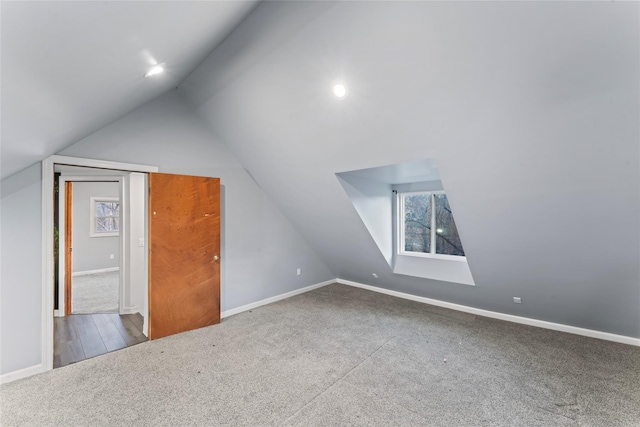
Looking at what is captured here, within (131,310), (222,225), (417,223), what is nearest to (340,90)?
Answer: (222,225)

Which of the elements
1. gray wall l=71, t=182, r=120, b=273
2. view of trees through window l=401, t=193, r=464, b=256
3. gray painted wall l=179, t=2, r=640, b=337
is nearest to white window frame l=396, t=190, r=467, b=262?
view of trees through window l=401, t=193, r=464, b=256

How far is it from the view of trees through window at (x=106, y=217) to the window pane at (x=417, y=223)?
278 inches

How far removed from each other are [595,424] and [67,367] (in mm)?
4319

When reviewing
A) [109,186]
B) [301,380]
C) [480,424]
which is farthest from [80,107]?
[109,186]

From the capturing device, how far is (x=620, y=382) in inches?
93.5

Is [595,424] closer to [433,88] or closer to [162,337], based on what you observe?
[433,88]

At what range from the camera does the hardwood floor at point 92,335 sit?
2.91m

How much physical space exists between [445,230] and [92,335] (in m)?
4.93

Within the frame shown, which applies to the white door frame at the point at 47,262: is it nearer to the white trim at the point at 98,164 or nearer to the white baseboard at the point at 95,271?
the white trim at the point at 98,164

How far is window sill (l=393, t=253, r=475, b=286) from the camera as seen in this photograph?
12.4 feet

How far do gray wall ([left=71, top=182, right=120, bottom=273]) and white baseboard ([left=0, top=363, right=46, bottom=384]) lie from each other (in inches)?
177

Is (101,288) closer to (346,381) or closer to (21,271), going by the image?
(21,271)

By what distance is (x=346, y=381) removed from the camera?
241 centimetres

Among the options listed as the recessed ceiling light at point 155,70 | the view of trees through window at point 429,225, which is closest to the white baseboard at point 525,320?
the view of trees through window at point 429,225
